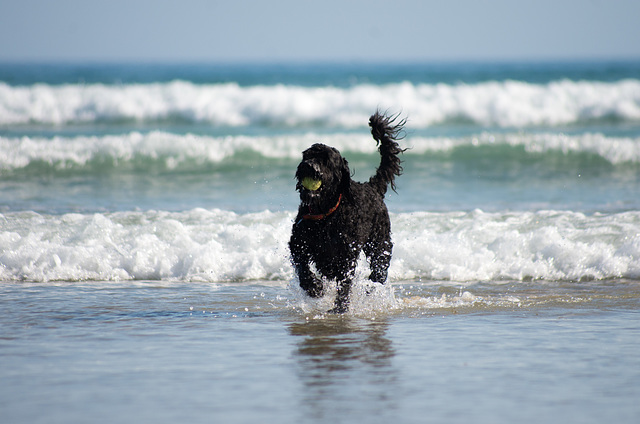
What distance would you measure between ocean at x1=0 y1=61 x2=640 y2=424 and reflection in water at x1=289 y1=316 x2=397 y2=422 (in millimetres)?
18

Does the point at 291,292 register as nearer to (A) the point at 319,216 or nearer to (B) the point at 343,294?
(B) the point at 343,294

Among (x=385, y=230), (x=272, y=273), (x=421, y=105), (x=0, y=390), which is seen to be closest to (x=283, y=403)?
(x=0, y=390)

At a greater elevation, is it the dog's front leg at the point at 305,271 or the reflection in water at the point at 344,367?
the dog's front leg at the point at 305,271

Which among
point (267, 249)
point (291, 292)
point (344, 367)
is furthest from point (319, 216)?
point (267, 249)

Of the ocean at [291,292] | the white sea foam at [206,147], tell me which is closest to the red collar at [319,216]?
the ocean at [291,292]

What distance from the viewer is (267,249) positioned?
318 inches

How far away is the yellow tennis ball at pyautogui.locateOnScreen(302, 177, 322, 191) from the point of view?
219 inches

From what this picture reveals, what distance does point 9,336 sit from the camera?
5.23 m

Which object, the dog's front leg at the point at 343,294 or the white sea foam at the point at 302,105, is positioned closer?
the dog's front leg at the point at 343,294

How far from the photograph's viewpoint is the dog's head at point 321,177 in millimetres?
5520

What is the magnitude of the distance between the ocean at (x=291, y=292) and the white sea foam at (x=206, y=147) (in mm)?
60

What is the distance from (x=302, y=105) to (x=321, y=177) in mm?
19434

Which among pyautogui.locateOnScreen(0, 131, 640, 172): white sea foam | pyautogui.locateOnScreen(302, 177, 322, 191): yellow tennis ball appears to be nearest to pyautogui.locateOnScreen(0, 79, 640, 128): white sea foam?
pyautogui.locateOnScreen(0, 131, 640, 172): white sea foam

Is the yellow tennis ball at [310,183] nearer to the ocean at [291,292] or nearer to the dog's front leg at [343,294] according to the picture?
the dog's front leg at [343,294]
